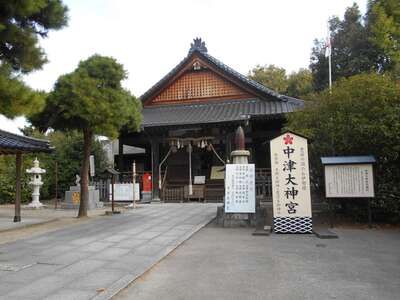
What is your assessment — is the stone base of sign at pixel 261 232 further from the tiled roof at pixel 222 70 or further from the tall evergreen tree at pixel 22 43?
the tiled roof at pixel 222 70

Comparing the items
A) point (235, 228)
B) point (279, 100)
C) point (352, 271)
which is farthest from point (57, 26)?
point (279, 100)

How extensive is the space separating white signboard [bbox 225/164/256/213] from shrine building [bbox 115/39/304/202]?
7.47 m

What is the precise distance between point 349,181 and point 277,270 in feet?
16.5

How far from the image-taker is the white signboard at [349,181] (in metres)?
10.1

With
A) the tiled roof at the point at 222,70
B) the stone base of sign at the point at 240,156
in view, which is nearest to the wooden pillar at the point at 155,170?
the tiled roof at the point at 222,70

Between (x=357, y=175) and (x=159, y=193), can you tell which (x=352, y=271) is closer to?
(x=357, y=175)

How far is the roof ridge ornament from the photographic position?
23672mm

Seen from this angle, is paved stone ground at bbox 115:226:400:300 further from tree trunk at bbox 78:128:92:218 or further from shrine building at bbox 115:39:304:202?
shrine building at bbox 115:39:304:202

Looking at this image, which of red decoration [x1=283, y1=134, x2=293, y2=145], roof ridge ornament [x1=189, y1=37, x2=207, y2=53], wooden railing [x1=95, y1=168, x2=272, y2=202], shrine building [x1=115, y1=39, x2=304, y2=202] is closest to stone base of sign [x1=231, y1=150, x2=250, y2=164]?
red decoration [x1=283, y1=134, x2=293, y2=145]

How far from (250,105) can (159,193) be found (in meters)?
6.89

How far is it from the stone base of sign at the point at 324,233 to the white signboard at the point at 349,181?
0.88m

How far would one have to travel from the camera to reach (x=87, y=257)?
A: 7.16 metres

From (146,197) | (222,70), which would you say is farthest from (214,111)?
(146,197)

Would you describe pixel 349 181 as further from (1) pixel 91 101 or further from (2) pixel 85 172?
(2) pixel 85 172
